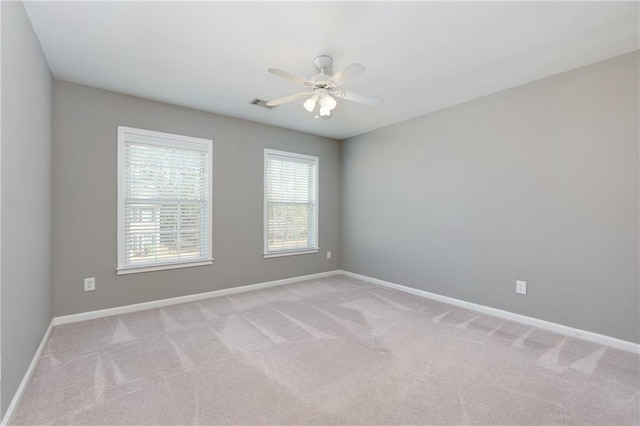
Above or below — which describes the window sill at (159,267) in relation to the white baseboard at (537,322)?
above

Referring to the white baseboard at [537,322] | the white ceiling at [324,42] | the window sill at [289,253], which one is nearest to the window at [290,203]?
the window sill at [289,253]

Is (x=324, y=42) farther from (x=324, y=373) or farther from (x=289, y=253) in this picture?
(x=289, y=253)

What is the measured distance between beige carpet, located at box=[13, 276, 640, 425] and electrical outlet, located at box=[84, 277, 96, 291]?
36cm

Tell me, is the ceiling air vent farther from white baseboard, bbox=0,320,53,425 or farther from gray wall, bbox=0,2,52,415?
white baseboard, bbox=0,320,53,425

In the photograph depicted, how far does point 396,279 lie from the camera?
14.1ft

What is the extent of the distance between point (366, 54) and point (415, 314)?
2.68 meters

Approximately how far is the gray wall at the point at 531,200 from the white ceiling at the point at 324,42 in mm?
364

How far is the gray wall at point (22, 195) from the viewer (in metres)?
1.58

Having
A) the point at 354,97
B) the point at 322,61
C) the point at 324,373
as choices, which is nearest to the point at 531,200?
the point at 354,97

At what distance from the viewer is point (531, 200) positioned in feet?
9.69

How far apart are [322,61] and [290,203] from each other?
254 cm

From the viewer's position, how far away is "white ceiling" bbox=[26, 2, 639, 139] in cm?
194

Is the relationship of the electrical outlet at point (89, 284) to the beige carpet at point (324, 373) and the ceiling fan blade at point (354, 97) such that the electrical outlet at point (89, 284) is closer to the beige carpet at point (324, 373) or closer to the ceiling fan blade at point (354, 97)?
the beige carpet at point (324, 373)

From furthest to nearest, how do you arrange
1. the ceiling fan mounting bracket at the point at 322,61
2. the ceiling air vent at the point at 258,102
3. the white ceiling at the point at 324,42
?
the ceiling air vent at the point at 258,102 < the ceiling fan mounting bracket at the point at 322,61 < the white ceiling at the point at 324,42
